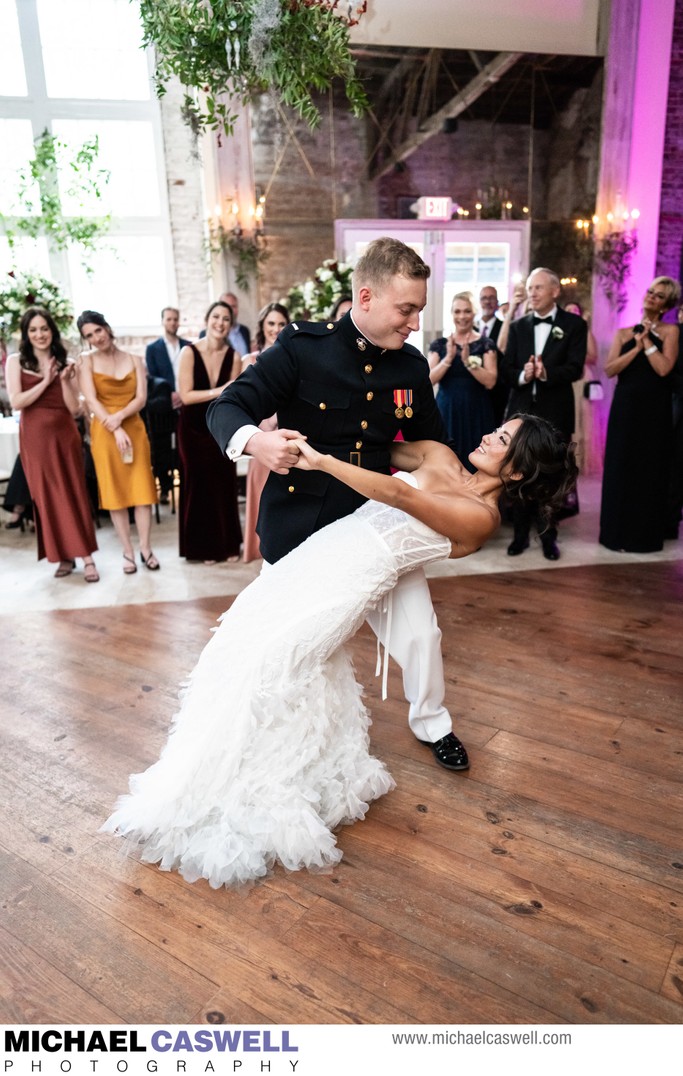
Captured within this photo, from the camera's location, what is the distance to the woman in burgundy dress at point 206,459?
4.69 m

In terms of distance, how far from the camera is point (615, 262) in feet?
26.5

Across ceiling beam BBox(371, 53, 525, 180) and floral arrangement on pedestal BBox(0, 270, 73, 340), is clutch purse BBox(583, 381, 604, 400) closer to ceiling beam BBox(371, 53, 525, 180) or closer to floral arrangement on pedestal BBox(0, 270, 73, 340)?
ceiling beam BBox(371, 53, 525, 180)

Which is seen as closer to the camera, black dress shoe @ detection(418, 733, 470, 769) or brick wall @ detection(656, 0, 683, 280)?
black dress shoe @ detection(418, 733, 470, 769)

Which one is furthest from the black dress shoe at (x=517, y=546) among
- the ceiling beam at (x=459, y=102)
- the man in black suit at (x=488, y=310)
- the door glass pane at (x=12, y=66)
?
the door glass pane at (x=12, y=66)

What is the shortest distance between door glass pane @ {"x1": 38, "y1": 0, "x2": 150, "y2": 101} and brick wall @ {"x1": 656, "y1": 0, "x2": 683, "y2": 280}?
626 cm

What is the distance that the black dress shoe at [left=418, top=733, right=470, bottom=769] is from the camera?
251cm

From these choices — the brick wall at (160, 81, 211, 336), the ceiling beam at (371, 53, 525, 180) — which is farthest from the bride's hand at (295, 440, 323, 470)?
the brick wall at (160, 81, 211, 336)

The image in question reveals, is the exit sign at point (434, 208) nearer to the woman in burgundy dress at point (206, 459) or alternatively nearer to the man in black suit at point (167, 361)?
the man in black suit at point (167, 361)

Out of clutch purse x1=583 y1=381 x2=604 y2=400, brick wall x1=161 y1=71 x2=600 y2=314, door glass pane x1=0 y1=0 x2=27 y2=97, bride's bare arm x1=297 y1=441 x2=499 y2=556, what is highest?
door glass pane x1=0 y1=0 x2=27 y2=97

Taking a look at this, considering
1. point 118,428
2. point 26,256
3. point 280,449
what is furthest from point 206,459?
point 26,256

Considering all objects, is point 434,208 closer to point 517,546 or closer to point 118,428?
point 517,546

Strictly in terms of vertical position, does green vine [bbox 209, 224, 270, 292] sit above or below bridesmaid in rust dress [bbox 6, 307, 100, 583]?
above

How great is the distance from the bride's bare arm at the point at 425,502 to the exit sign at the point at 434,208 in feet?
22.9
